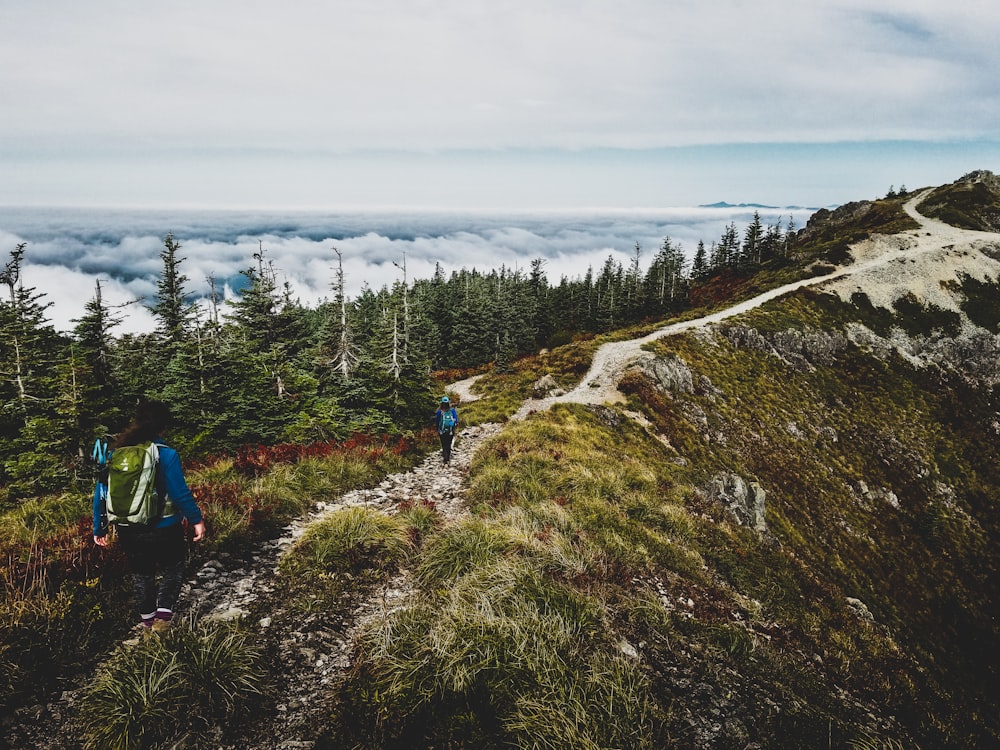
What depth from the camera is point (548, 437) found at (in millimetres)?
17750

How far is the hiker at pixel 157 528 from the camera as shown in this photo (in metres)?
5.04

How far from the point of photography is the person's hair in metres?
4.97

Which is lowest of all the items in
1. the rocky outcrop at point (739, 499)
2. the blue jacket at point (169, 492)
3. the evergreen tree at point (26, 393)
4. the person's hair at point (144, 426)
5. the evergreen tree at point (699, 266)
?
the rocky outcrop at point (739, 499)

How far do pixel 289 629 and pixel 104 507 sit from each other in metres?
2.65

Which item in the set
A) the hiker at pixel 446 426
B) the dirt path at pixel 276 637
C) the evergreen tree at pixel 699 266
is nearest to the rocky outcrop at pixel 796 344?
the hiker at pixel 446 426

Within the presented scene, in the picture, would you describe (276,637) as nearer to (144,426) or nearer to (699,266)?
(144,426)

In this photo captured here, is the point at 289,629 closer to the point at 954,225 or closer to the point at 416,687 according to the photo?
the point at 416,687

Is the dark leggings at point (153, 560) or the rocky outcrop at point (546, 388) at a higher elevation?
the dark leggings at point (153, 560)

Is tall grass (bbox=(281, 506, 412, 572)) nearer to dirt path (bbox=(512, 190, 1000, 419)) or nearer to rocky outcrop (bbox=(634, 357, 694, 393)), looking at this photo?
dirt path (bbox=(512, 190, 1000, 419))

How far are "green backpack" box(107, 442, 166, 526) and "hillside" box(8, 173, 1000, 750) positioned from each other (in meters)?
1.33

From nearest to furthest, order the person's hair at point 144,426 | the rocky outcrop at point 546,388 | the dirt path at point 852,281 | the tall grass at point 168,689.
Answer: the tall grass at point 168,689
the person's hair at point 144,426
the dirt path at point 852,281
the rocky outcrop at point 546,388

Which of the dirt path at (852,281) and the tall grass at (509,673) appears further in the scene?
the dirt path at (852,281)

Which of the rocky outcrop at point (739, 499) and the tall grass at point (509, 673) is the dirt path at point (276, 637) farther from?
the rocky outcrop at point (739, 499)

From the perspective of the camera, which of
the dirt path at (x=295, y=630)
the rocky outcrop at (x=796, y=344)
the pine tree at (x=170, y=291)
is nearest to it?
the dirt path at (x=295, y=630)
